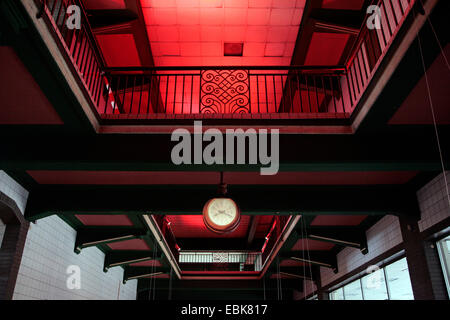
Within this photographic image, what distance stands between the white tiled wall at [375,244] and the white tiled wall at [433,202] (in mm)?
922

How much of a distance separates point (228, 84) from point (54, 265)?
19.6ft

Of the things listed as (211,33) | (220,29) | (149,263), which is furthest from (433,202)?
(149,263)

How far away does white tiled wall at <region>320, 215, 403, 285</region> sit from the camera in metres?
6.89

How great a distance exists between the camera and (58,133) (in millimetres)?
4578

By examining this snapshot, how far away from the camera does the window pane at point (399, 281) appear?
6505 millimetres

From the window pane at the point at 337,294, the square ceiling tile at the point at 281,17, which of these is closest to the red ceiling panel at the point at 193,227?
the window pane at the point at 337,294

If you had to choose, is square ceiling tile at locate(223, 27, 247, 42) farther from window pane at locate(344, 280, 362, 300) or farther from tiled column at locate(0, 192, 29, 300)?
window pane at locate(344, 280, 362, 300)

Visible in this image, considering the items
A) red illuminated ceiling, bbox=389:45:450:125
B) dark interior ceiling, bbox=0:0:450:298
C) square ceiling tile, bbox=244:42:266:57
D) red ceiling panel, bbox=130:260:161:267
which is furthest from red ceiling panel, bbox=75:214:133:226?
red illuminated ceiling, bbox=389:45:450:125

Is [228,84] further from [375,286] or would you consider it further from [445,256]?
[375,286]

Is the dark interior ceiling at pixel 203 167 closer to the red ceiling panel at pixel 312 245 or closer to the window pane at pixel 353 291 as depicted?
Answer: the red ceiling panel at pixel 312 245

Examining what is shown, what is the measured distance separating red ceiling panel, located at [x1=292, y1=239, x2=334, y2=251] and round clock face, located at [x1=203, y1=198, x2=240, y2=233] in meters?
5.91

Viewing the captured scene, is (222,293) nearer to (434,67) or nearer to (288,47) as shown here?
(288,47)

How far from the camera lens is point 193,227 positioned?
15.0 meters
